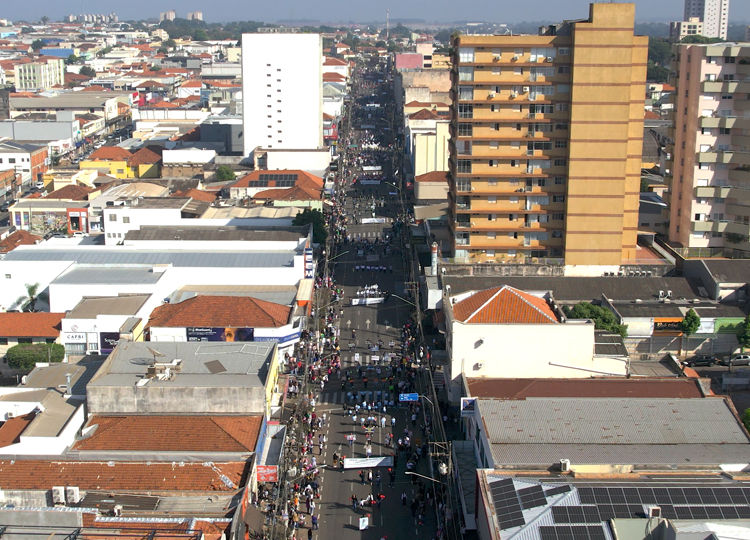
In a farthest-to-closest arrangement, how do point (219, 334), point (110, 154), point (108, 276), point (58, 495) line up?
point (110, 154) → point (108, 276) → point (219, 334) → point (58, 495)

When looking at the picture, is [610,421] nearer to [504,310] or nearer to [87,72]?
[504,310]

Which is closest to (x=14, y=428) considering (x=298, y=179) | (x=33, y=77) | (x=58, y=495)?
(x=58, y=495)

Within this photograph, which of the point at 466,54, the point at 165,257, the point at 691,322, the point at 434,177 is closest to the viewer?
the point at 691,322

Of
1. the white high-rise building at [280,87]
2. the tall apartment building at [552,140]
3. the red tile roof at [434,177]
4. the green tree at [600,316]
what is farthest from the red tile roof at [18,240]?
the green tree at [600,316]

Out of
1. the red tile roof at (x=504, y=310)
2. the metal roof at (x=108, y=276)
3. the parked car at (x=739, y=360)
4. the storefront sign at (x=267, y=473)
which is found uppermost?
the red tile roof at (x=504, y=310)

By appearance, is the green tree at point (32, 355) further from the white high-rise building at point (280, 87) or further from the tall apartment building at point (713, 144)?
the white high-rise building at point (280, 87)

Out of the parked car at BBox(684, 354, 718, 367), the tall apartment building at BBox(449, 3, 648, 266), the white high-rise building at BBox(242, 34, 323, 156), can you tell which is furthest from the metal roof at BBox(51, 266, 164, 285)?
the white high-rise building at BBox(242, 34, 323, 156)

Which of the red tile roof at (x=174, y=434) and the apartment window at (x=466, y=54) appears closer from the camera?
the red tile roof at (x=174, y=434)

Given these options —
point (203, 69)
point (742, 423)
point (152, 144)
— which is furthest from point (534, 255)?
point (203, 69)
